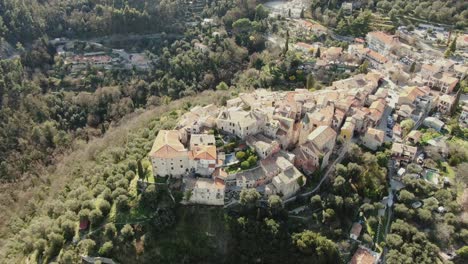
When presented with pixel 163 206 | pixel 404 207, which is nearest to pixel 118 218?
pixel 163 206

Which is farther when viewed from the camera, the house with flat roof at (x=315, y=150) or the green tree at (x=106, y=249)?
the house with flat roof at (x=315, y=150)

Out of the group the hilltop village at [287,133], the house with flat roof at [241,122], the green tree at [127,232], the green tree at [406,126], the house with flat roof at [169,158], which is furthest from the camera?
the green tree at [406,126]

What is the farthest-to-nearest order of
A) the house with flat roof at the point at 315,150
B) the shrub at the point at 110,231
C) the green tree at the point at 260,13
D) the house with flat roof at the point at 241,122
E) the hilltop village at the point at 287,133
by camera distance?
1. the green tree at the point at 260,13
2. the house with flat roof at the point at 241,122
3. the house with flat roof at the point at 315,150
4. the hilltop village at the point at 287,133
5. the shrub at the point at 110,231

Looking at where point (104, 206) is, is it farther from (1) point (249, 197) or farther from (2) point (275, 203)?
(2) point (275, 203)

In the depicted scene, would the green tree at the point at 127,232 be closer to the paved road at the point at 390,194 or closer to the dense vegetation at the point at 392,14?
the paved road at the point at 390,194

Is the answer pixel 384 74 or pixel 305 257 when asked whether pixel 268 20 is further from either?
pixel 305 257

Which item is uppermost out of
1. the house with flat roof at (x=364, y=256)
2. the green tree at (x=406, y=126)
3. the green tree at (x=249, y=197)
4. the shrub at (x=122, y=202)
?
the green tree at (x=406, y=126)

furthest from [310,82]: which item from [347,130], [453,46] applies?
[453,46]

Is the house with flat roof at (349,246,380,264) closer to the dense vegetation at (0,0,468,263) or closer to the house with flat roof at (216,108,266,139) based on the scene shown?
the dense vegetation at (0,0,468,263)

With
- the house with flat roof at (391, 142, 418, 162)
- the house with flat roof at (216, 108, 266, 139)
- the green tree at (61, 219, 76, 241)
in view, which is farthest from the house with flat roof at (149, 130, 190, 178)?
the house with flat roof at (391, 142, 418, 162)

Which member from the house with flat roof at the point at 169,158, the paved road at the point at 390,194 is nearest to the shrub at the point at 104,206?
the house with flat roof at the point at 169,158

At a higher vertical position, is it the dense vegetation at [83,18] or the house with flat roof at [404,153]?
the dense vegetation at [83,18]
